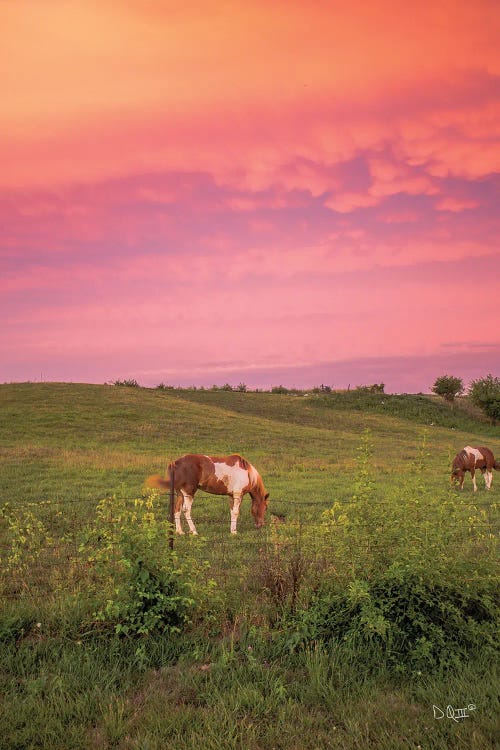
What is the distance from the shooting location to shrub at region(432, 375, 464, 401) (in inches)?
2746

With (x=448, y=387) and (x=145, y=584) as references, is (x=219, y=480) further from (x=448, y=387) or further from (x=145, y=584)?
(x=448, y=387)

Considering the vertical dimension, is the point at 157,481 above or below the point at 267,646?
above

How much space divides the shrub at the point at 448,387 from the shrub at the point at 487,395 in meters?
6.85

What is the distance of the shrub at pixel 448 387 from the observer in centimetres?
6975

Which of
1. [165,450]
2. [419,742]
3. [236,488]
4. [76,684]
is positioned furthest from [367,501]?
[165,450]

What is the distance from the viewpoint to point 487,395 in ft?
192

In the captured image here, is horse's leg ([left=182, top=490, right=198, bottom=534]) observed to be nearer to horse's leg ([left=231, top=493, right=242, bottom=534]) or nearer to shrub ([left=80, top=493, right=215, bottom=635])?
horse's leg ([left=231, top=493, right=242, bottom=534])

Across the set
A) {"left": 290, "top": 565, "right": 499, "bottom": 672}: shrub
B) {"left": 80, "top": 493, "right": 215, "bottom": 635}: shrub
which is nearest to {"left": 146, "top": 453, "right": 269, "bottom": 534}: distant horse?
{"left": 80, "top": 493, "right": 215, "bottom": 635}: shrub

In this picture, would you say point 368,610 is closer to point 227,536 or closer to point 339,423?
point 227,536

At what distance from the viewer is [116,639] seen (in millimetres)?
6664

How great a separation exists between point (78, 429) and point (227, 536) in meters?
25.2
